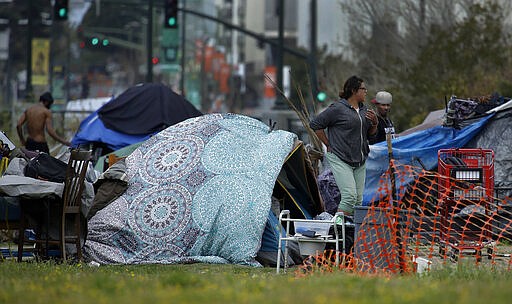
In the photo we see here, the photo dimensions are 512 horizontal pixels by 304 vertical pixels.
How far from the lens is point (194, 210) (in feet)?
43.2

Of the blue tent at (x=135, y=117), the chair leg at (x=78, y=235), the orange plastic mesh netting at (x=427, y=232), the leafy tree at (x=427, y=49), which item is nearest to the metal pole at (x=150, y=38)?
the leafy tree at (x=427, y=49)

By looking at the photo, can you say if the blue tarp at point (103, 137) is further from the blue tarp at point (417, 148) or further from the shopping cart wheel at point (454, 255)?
the shopping cart wheel at point (454, 255)

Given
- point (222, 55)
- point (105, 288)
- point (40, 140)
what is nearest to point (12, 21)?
point (222, 55)

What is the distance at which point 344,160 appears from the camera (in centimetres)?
1341

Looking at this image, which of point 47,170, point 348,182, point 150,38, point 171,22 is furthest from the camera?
point 150,38

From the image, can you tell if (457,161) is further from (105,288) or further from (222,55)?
(222,55)

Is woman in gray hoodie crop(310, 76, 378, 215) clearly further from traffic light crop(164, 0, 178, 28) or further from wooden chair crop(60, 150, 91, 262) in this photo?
traffic light crop(164, 0, 178, 28)

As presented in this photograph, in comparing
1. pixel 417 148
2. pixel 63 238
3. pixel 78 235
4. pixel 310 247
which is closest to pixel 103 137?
pixel 417 148

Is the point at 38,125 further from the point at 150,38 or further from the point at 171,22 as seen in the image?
the point at 150,38

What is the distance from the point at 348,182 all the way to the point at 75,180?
10.0 feet

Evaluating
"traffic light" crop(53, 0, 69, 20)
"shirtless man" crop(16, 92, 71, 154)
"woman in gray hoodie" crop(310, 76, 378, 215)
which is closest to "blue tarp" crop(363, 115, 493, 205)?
"woman in gray hoodie" crop(310, 76, 378, 215)

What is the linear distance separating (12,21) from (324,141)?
4976 cm

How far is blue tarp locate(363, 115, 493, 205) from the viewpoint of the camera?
15.0 metres

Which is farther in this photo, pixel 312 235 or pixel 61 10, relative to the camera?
pixel 61 10
